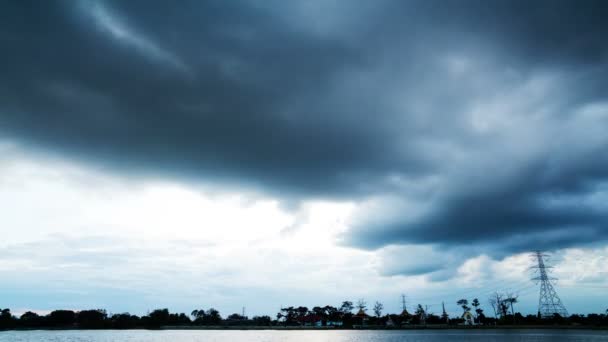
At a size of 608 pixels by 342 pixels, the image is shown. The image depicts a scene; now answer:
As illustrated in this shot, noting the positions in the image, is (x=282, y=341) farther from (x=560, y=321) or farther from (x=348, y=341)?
(x=560, y=321)

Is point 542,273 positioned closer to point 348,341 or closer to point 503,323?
point 503,323

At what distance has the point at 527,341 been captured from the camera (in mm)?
90625

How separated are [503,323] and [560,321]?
3712cm

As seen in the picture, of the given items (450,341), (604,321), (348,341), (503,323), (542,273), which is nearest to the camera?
(450,341)

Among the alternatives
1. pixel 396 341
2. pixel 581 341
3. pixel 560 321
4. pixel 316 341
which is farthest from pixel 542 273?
pixel 316 341

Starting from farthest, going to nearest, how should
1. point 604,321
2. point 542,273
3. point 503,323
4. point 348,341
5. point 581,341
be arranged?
point 503,323, point 604,321, point 542,273, point 348,341, point 581,341

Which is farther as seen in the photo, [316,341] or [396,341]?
[316,341]

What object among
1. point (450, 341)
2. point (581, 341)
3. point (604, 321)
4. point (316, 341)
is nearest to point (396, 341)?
point (450, 341)

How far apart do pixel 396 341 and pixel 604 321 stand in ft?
385

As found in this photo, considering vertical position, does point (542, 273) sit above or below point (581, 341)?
above

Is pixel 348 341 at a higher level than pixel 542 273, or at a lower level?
lower

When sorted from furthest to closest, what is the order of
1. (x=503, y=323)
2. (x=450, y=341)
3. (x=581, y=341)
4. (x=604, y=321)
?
(x=503, y=323) < (x=604, y=321) < (x=450, y=341) < (x=581, y=341)

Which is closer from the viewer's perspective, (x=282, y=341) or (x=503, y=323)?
(x=282, y=341)

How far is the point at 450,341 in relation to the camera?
98.1 metres
